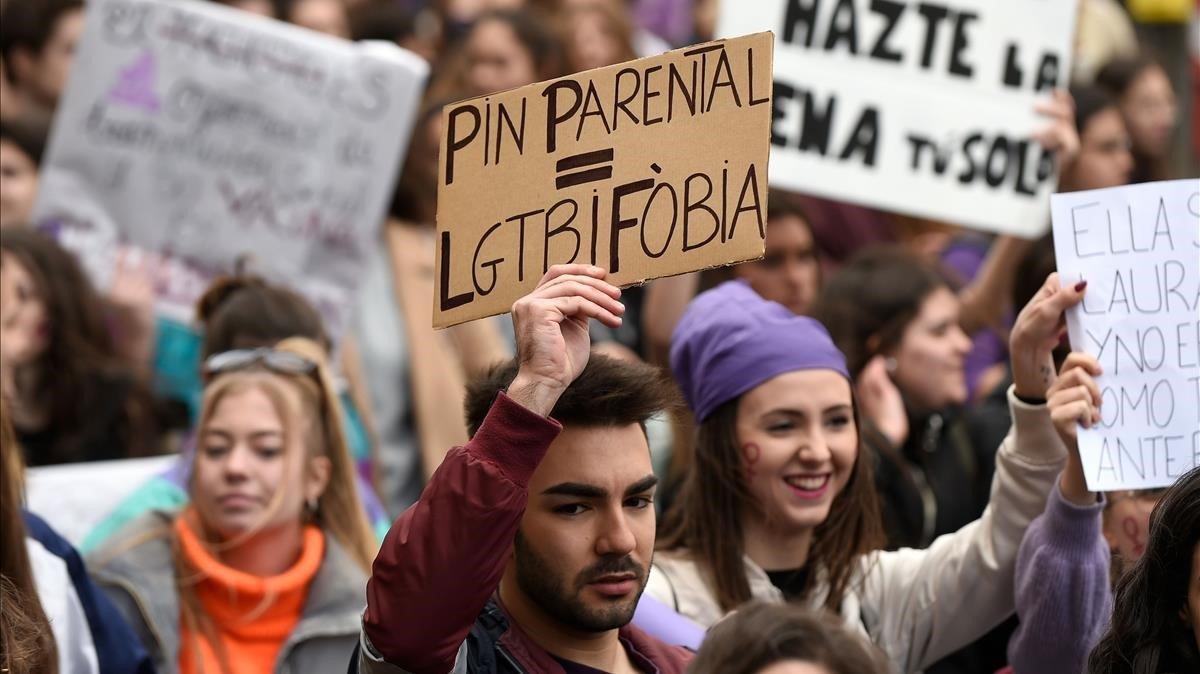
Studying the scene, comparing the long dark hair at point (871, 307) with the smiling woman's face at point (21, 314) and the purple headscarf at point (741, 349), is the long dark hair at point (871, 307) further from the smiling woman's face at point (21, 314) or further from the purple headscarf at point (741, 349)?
the smiling woman's face at point (21, 314)

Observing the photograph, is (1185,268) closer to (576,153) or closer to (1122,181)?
(576,153)

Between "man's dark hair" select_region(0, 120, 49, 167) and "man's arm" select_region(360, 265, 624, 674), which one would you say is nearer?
"man's arm" select_region(360, 265, 624, 674)

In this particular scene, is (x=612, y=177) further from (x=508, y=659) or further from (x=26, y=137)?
(x=26, y=137)

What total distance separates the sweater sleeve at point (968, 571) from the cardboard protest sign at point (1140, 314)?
7.6 inches

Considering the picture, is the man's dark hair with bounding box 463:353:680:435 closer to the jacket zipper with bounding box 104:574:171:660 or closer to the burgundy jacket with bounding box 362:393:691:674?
the burgundy jacket with bounding box 362:393:691:674

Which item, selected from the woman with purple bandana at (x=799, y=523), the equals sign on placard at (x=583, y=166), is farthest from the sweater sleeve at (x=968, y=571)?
the equals sign on placard at (x=583, y=166)

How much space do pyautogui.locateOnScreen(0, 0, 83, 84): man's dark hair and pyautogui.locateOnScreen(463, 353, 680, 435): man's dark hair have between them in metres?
4.52

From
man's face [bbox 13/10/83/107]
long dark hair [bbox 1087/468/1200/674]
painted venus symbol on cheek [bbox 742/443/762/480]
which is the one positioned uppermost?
man's face [bbox 13/10/83/107]

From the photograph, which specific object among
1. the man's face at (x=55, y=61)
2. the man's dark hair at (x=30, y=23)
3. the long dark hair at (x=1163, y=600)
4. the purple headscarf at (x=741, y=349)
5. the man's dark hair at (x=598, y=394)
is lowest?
the long dark hair at (x=1163, y=600)

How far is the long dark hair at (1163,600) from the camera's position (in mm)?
3713

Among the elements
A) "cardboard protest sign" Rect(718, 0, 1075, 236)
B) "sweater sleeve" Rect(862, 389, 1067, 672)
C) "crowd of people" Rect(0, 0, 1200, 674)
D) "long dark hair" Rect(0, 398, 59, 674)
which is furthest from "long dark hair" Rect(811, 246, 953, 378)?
"long dark hair" Rect(0, 398, 59, 674)

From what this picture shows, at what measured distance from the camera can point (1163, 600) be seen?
3.75 metres

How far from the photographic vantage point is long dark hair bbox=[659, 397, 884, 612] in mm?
4699

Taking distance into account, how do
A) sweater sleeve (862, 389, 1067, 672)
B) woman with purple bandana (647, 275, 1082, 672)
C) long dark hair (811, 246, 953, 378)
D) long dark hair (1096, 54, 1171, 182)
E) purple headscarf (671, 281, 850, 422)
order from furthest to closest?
long dark hair (1096, 54, 1171, 182) → long dark hair (811, 246, 953, 378) → purple headscarf (671, 281, 850, 422) → woman with purple bandana (647, 275, 1082, 672) → sweater sleeve (862, 389, 1067, 672)
